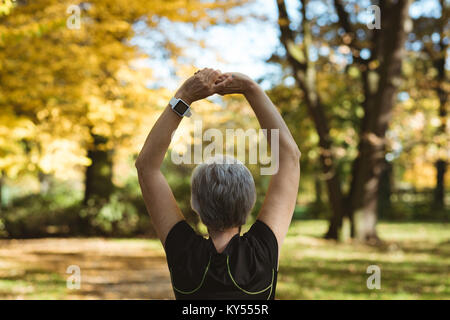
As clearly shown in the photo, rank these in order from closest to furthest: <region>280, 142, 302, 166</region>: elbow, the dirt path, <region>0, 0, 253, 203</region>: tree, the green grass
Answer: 1. <region>280, 142, 302, 166</region>: elbow
2. the green grass
3. the dirt path
4. <region>0, 0, 253, 203</region>: tree

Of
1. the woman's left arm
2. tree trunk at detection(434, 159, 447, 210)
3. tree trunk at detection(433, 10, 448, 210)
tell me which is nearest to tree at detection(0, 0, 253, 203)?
the woman's left arm

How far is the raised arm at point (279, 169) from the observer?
1700 millimetres

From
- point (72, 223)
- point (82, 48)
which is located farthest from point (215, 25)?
point (72, 223)

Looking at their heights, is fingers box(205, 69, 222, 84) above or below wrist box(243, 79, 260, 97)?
above

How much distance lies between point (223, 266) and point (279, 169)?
46cm

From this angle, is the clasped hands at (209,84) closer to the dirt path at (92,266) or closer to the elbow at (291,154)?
the elbow at (291,154)

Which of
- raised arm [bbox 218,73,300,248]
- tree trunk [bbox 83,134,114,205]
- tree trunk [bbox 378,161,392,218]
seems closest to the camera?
raised arm [bbox 218,73,300,248]

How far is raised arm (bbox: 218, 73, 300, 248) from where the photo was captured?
1.70 m

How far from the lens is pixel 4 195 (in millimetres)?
24297

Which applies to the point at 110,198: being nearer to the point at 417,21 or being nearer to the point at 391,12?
the point at 391,12

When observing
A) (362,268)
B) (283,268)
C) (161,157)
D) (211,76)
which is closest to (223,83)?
(211,76)

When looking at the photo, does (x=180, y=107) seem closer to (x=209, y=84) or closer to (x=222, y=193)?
(x=209, y=84)

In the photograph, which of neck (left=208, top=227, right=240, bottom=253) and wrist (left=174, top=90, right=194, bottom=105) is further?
wrist (left=174, top=90, right=194, bottom=105)
